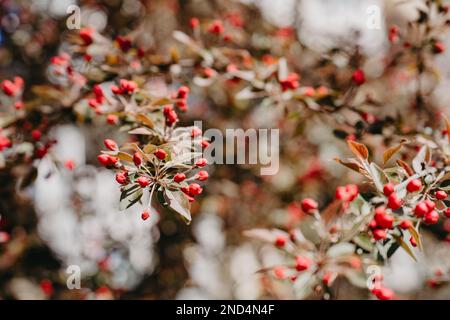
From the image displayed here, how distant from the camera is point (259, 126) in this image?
4.28 m

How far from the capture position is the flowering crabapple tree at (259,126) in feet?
4.95

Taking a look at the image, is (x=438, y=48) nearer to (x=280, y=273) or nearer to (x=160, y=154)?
(x=280, y=273)

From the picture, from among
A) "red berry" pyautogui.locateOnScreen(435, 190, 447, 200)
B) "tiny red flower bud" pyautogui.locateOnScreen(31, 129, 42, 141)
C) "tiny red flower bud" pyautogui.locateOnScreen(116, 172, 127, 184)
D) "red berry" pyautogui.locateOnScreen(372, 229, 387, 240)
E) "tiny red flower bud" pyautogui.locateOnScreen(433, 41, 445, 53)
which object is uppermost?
"tiny red flower bud" pyautogui.locateOnScreen(433, 41, 445, 53)

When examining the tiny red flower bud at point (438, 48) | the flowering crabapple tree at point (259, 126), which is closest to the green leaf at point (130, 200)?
the flowering crabapple tree at point (259, 126)

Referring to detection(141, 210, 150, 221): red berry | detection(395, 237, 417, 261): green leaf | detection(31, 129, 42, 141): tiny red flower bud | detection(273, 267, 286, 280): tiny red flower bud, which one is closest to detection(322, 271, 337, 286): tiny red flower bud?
detection(273, 267, 286, 280): tiny red flower bud

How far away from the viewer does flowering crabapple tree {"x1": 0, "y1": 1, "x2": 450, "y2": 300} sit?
1508 millimetres

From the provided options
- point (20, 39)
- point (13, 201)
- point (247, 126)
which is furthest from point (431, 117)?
point (20, 39)

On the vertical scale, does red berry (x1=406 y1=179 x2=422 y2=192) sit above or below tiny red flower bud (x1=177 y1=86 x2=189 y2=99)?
below

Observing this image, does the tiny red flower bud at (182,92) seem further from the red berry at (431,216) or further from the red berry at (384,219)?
the red berry at (431,216)

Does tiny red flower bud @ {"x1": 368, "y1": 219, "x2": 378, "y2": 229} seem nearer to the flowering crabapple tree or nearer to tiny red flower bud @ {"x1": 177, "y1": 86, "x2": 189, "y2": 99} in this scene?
the flowering crabapple tree

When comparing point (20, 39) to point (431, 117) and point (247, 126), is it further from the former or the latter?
point (431, 117)

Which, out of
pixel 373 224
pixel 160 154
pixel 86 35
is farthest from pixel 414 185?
pixel 86 35

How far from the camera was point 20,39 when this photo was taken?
3.79 meters

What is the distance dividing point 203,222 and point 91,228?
1.09 meters
